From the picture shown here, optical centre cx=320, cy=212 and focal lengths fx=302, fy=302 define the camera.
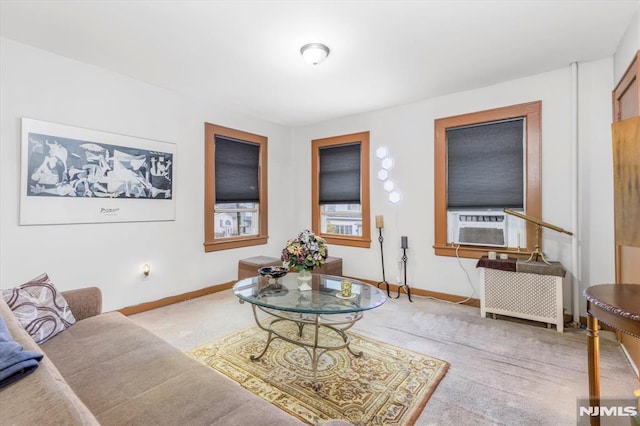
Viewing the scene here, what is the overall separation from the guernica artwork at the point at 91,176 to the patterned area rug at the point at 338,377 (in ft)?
6.14

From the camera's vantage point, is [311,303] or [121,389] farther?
[311,303]

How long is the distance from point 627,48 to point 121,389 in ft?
13.8

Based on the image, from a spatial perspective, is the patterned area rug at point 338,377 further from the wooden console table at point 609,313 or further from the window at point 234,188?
the window at point 234,188

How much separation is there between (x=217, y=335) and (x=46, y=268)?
5.74ft

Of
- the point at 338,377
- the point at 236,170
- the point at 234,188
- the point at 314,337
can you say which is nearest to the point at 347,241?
the point at 234,188

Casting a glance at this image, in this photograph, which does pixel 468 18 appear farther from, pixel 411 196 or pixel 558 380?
pixel 558 380

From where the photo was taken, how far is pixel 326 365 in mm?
2314

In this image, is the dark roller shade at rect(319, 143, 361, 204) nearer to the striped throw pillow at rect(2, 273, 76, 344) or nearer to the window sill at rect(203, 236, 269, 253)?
the window sill at rect(203, 236, 269, 253)

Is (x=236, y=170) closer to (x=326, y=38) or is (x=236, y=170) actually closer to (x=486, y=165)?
(x=326, y=38)

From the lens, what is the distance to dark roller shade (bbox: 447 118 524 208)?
3488 mm

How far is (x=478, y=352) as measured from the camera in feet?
8.37

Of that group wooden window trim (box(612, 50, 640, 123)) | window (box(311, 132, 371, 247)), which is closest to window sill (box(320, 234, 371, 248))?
window (box(311, 132, 371, 247))

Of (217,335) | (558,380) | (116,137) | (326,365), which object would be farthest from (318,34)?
(558,380)

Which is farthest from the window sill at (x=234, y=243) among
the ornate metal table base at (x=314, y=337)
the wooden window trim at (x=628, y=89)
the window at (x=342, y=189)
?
the wooden window trim at (x=628, y=89)
